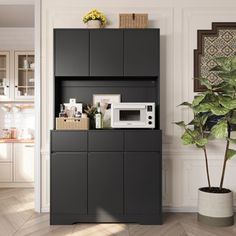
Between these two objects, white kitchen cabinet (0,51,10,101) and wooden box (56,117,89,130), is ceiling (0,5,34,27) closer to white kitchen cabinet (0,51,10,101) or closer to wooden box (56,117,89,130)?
white kitchen cabinet (0,51,10,101)

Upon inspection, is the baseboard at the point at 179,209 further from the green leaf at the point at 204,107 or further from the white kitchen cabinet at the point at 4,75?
the white kitchen cabinet at the point at 4,75

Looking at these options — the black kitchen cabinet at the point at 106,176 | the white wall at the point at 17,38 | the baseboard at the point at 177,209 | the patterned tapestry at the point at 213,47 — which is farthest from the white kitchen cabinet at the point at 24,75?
the patterned tapestry at the point at 213,47

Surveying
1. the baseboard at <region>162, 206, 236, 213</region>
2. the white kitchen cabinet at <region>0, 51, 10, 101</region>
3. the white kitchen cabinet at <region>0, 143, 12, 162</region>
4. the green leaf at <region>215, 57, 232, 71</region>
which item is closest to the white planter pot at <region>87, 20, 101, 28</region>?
the green leaf at <region>215, 57, 232, 71</region>

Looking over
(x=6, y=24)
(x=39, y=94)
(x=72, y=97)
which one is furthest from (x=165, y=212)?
(x=6, y=24)

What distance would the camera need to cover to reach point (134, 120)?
11.0 feet

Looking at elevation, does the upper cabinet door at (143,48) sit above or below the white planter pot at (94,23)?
below

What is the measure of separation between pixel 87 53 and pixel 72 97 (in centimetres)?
60

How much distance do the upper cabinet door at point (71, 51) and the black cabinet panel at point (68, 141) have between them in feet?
2.11

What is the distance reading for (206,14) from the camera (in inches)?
146

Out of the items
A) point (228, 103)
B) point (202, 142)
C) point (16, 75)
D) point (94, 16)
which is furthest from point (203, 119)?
point (16, 75)

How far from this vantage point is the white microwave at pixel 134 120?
3314 mm

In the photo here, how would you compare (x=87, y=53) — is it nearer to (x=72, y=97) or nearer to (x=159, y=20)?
(x=72, y=97)

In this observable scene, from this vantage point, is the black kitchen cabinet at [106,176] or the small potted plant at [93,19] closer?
the black kitchen cabinet at [106,176]

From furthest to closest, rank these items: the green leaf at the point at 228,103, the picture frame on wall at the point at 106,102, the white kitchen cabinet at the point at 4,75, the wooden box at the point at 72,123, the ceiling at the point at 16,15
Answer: the white kitchen cabinet at the point at 4,75 → the ceiling at the point at 16,15 → the picture frame on wall at the point at 106,102 → the wooden box at the point at 72,123 → the green leaf at the point at 228,103
